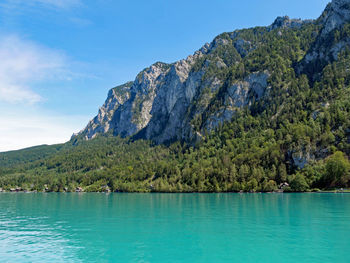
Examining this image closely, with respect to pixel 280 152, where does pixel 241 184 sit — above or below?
below

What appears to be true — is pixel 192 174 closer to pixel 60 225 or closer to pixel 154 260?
pixel 60 225

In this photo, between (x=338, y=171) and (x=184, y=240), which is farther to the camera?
(x=338, y=171)

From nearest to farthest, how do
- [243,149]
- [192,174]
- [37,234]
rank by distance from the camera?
[37,234] → [192,174] → [243,149]

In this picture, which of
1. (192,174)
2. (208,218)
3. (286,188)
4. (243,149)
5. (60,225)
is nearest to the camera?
(60,225)

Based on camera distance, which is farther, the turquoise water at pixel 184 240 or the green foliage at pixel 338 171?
the green foliage at pixel 338 171

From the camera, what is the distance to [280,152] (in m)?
164

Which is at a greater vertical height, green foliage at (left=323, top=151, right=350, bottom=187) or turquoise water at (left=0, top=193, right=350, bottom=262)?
green foliage at (left=323, top=151, right=350, bottom=187)

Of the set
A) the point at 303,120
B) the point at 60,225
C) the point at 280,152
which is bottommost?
the point at 60,225

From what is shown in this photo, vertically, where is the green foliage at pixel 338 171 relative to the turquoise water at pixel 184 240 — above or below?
above

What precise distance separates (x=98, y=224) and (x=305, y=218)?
4168 cm

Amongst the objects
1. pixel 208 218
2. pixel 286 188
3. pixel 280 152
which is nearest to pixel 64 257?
pixel 208 218

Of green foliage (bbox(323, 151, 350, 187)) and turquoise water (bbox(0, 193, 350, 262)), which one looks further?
green foliage (bbox(323, 151, 350, 187))

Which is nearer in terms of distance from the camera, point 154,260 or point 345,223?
point 154,260

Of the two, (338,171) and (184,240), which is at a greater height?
(338,171)
